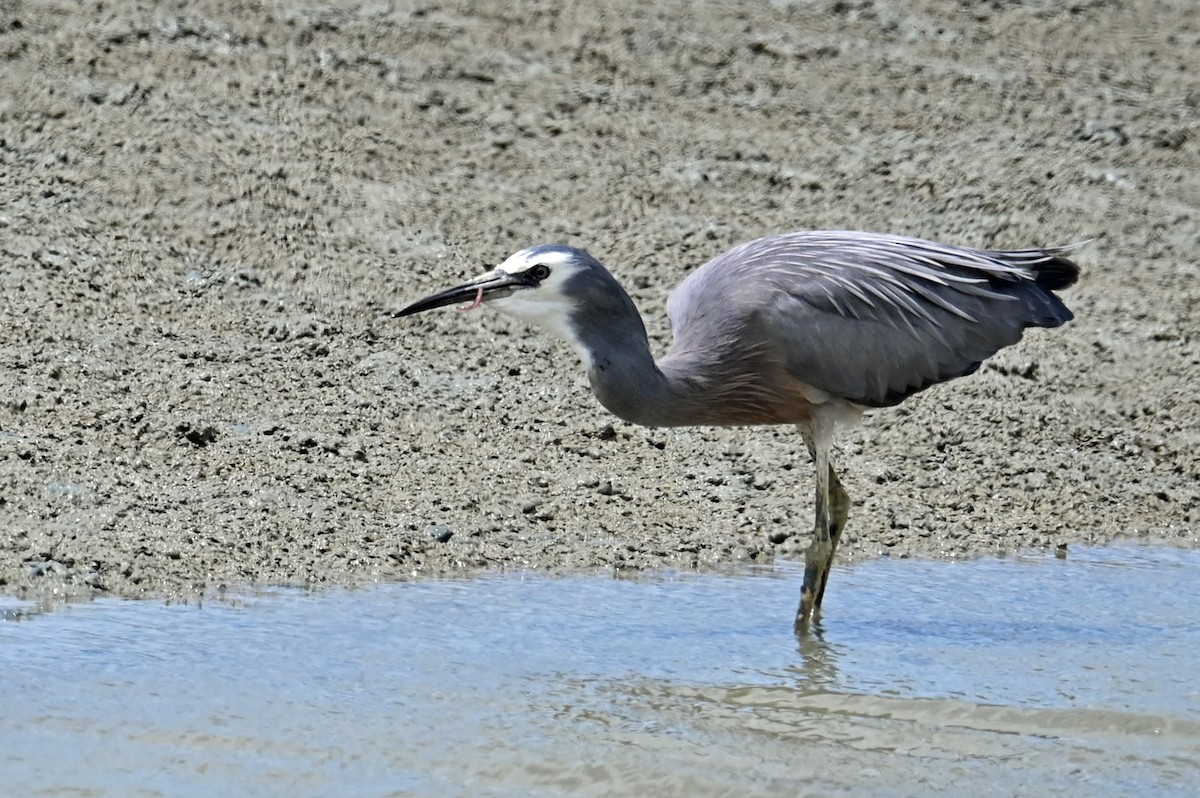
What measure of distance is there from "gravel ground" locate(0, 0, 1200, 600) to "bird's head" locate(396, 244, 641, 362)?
1278mm

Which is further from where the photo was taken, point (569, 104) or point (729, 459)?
→ point (569, 104)

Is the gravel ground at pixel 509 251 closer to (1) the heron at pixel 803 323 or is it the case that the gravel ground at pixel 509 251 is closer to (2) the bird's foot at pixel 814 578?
(2) the bird's foot at pixel 814 578

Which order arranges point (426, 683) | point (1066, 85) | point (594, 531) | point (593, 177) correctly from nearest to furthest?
point (426, 683), point (594, 531), point (593, 177), point (1066, 85)

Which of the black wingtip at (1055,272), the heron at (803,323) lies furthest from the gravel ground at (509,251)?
the black wingtip at (1055,272)

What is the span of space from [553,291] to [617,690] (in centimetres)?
155

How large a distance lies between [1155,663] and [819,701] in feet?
4.50

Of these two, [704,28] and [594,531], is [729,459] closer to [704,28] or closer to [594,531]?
[594,531]

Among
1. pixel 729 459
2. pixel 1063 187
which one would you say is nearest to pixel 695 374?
pixel 729 459

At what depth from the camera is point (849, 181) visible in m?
12.3

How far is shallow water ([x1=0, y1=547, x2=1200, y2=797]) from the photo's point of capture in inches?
239

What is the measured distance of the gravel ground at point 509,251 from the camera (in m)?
8.67

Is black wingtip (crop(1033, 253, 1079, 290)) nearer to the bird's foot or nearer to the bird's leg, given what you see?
the bird's leg

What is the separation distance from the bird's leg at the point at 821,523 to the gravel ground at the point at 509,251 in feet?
1.64

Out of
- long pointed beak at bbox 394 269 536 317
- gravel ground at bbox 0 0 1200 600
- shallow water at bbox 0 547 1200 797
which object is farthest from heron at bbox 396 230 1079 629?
gravel ground at bbox 0 0 1200 600
